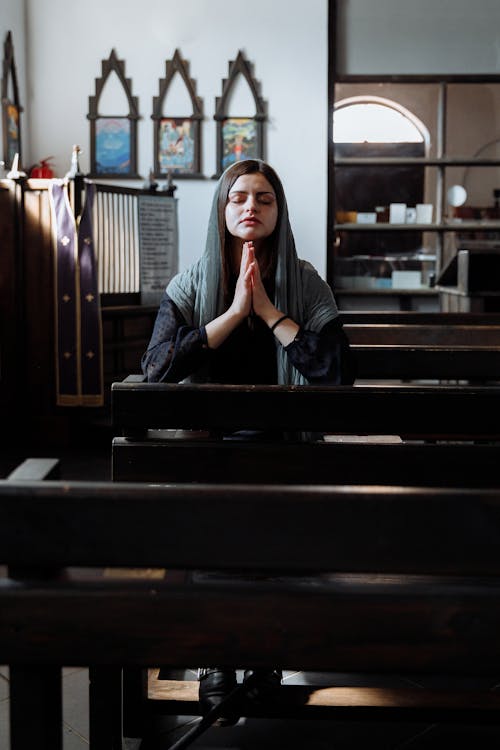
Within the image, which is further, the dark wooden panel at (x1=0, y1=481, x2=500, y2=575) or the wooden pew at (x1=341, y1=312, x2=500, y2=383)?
the wooden pew at (x1=341, y1=312, x2=500, y2=383)

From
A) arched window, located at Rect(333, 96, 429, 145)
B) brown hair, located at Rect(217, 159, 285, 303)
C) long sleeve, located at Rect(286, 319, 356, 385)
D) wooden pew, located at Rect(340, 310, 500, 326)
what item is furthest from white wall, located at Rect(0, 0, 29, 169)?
long sleeve, located at Rect(286, 319, 356, 385)

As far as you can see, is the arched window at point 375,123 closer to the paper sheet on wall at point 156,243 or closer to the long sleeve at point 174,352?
the paper sheet on wall at point 156,243

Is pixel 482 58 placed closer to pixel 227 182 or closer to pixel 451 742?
pixel 227 182

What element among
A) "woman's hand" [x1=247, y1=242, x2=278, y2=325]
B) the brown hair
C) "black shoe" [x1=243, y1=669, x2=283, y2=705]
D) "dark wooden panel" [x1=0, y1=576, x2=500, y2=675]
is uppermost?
the brown hair

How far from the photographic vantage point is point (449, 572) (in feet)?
3.21

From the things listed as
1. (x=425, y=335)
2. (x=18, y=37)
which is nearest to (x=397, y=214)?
(x=18, y=37)

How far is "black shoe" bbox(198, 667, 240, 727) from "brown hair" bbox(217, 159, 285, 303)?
0.96 meters

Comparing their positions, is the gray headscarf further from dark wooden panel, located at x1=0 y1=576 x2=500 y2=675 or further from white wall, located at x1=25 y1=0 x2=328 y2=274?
white wall, located at x1=25 y1=0 x2=328 y2=274

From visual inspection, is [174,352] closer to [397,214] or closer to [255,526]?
[255,526]

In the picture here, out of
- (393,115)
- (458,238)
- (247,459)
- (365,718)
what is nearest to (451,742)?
(365,718)

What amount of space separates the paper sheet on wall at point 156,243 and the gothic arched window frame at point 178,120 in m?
0.88

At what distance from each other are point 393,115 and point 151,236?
499cm

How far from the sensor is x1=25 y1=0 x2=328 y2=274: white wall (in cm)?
766

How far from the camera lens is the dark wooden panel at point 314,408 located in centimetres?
176
